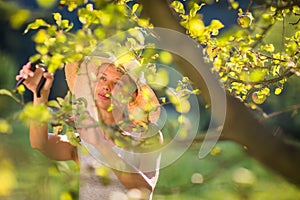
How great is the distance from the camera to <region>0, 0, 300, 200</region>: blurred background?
0.97 metres

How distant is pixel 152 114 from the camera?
58.4 inches

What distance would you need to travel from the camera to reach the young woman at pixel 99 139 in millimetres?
1020

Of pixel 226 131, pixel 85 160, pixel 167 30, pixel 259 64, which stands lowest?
pixel 85 160

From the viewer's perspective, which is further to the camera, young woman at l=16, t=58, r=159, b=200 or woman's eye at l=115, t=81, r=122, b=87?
woman's eye at l=115, t=81, r=122, b=87

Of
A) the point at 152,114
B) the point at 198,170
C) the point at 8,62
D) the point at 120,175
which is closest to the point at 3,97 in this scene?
the point at 8,62

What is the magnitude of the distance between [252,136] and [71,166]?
1.32ft

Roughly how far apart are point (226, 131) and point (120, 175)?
1.63ft

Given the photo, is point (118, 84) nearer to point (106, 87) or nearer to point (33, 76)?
point (106, 87)

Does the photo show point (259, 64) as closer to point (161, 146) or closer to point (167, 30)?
point (161, 146)

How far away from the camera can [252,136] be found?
710mm

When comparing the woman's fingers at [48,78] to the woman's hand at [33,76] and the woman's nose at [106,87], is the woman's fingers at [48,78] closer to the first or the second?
the woman's hand at [33,76]

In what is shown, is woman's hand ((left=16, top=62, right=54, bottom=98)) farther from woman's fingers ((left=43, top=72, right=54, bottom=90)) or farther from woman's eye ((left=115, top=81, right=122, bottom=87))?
woman's eye ((left=115, top=81, right=122, bottom=87))

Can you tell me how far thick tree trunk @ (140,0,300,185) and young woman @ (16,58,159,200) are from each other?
299 mm

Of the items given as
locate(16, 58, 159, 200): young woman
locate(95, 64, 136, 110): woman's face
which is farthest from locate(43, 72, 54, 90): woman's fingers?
locate(95, 64, 136, 110): woman's face
